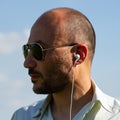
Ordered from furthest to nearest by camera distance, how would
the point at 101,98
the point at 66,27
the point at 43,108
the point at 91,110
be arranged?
the point at 66,27, the point at 43,108, the point at 101,98, the point at 91,110

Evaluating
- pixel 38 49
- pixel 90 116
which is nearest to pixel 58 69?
pixel 38 49

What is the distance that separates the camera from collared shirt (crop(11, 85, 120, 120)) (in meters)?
5.21

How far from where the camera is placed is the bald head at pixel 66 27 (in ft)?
18.0

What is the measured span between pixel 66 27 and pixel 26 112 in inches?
44.8

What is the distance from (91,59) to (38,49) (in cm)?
74

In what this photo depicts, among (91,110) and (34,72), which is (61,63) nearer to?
(34,72)

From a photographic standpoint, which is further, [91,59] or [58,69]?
[91,59]

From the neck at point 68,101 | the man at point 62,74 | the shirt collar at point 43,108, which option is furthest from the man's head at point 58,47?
the shirt collar at point 43,108

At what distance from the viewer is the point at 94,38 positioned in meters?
5.78

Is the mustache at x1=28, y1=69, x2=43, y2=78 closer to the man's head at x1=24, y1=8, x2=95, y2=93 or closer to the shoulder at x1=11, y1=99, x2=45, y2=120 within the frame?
the man's head at x1=24, y1=8, x2=95, y2=93

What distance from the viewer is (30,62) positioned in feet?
17.8

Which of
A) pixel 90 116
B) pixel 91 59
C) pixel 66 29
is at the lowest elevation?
pixel 90 116

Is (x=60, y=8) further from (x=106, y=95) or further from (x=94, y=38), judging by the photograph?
(x=106, y=95)

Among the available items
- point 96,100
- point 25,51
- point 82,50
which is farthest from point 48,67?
point 96,100
